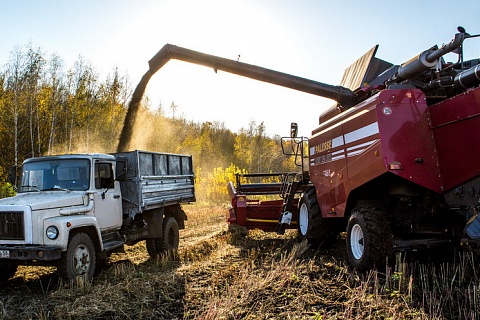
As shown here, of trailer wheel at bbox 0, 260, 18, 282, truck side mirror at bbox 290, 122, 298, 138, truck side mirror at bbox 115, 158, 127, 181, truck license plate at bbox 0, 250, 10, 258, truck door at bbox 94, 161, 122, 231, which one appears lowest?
trailer wheel at bbox 0, 260, 18, 282

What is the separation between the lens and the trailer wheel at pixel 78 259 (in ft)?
19.4

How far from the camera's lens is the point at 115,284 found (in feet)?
19.9

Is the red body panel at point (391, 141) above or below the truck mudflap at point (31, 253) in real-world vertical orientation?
above

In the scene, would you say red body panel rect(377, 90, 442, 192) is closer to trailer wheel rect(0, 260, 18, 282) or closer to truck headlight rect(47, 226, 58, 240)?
truck headlight rect(47, 226, 58, 240)

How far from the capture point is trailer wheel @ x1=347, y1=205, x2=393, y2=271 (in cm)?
577

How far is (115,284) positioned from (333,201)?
13.2 ft

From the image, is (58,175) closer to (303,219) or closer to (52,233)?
(52,233)

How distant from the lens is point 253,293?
16.6ft

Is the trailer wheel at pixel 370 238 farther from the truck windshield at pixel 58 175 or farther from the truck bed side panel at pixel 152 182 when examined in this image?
the truck windshield at pixel 58 175

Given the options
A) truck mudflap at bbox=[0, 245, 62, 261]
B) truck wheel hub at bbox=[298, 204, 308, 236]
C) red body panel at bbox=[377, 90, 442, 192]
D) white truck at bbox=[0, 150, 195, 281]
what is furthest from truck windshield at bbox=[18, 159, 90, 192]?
red body panel at bbox=[377, 90, 442, 192]

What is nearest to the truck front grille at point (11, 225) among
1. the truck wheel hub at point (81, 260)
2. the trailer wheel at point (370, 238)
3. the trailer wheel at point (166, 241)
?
the truck wheel hub at point (81, 260)

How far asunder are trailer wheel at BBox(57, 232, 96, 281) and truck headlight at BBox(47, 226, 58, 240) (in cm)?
25

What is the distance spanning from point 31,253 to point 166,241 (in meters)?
3.39

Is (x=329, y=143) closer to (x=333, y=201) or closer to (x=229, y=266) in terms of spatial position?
(x=333, y=201)
